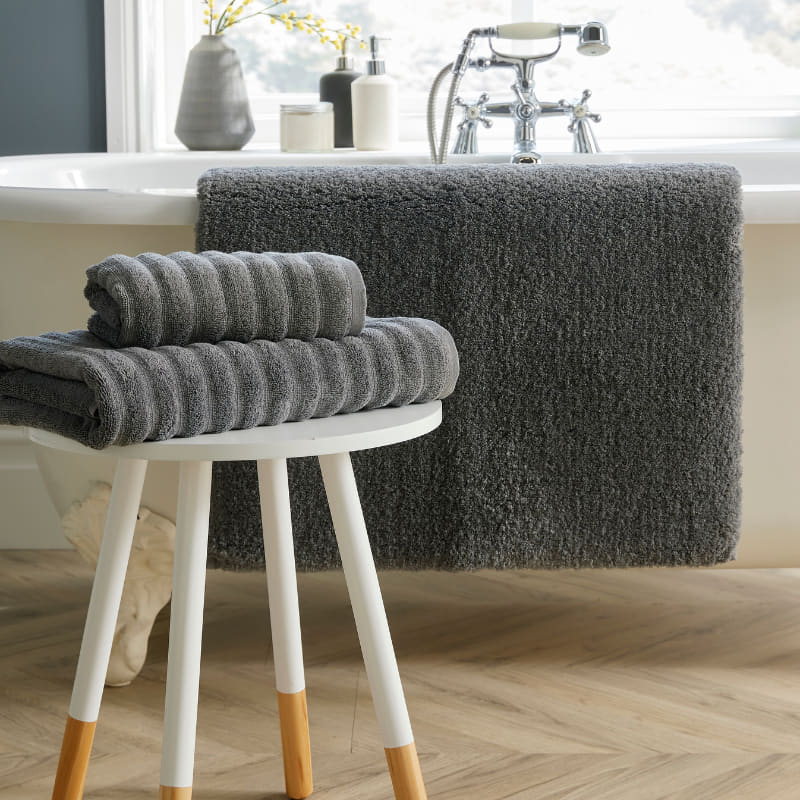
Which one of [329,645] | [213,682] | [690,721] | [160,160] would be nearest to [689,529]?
[690,721]

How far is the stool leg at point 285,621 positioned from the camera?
3.41ft

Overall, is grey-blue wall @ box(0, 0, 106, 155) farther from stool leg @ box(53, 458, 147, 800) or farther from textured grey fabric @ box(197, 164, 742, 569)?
stool leg @ box(53, 458, 147, 800)

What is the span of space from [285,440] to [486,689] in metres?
0.67

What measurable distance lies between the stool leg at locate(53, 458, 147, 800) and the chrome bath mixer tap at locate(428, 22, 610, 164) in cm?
119

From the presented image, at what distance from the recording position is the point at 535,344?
131 centimetres

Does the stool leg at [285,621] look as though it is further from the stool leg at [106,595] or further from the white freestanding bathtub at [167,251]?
the white freestanding bathtub at [167,251]

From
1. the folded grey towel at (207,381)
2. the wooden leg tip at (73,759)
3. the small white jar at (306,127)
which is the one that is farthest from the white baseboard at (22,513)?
the folded grey towel at (207,381)

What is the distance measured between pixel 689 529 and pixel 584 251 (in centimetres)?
35

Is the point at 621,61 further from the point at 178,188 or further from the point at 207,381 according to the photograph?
the point at 207,381

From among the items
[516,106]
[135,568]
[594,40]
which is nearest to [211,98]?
[516,106]

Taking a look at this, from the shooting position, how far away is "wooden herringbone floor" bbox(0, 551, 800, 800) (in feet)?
3.89

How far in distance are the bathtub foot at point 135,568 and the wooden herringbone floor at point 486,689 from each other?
1.9 inches

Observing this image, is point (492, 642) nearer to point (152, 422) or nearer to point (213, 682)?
point (213, 682)

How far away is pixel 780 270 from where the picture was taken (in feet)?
4.54
